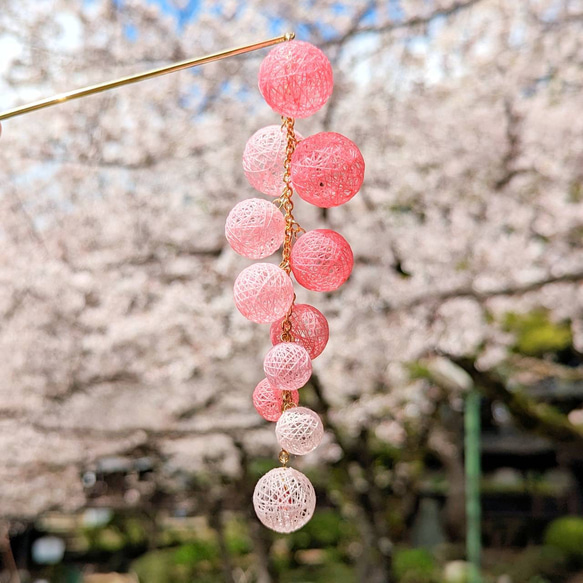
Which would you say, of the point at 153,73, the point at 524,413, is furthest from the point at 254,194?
the point at 153,73

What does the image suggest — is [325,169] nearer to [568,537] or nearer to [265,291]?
[265,291]

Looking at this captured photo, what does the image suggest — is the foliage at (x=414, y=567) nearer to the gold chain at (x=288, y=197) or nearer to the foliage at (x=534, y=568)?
the foliage at (x=534, y=568)

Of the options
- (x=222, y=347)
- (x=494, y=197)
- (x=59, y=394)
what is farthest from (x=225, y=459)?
(x=494, y=197)

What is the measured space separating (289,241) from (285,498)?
1.89ft

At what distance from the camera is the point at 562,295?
669cm

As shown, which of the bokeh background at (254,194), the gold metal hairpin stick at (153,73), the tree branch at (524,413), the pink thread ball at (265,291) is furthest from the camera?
the tree branch at (524,413)

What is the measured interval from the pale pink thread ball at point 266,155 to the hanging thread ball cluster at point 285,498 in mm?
682

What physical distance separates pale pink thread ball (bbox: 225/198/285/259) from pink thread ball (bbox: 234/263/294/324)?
63 millimetres

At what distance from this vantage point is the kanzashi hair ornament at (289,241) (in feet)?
5.26

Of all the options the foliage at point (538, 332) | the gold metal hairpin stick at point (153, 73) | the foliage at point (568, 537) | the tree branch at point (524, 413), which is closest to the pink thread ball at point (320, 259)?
the gold metal hairpin stick at point (153, 73)

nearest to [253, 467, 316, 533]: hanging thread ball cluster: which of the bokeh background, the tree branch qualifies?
the bokeh background

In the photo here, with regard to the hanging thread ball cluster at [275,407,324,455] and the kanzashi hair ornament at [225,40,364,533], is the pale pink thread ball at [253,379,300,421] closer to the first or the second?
the kanzashi hair ornament at [225,40,364,533]

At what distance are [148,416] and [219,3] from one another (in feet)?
17.7

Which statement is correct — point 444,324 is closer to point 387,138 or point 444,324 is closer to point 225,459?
point 387,138
